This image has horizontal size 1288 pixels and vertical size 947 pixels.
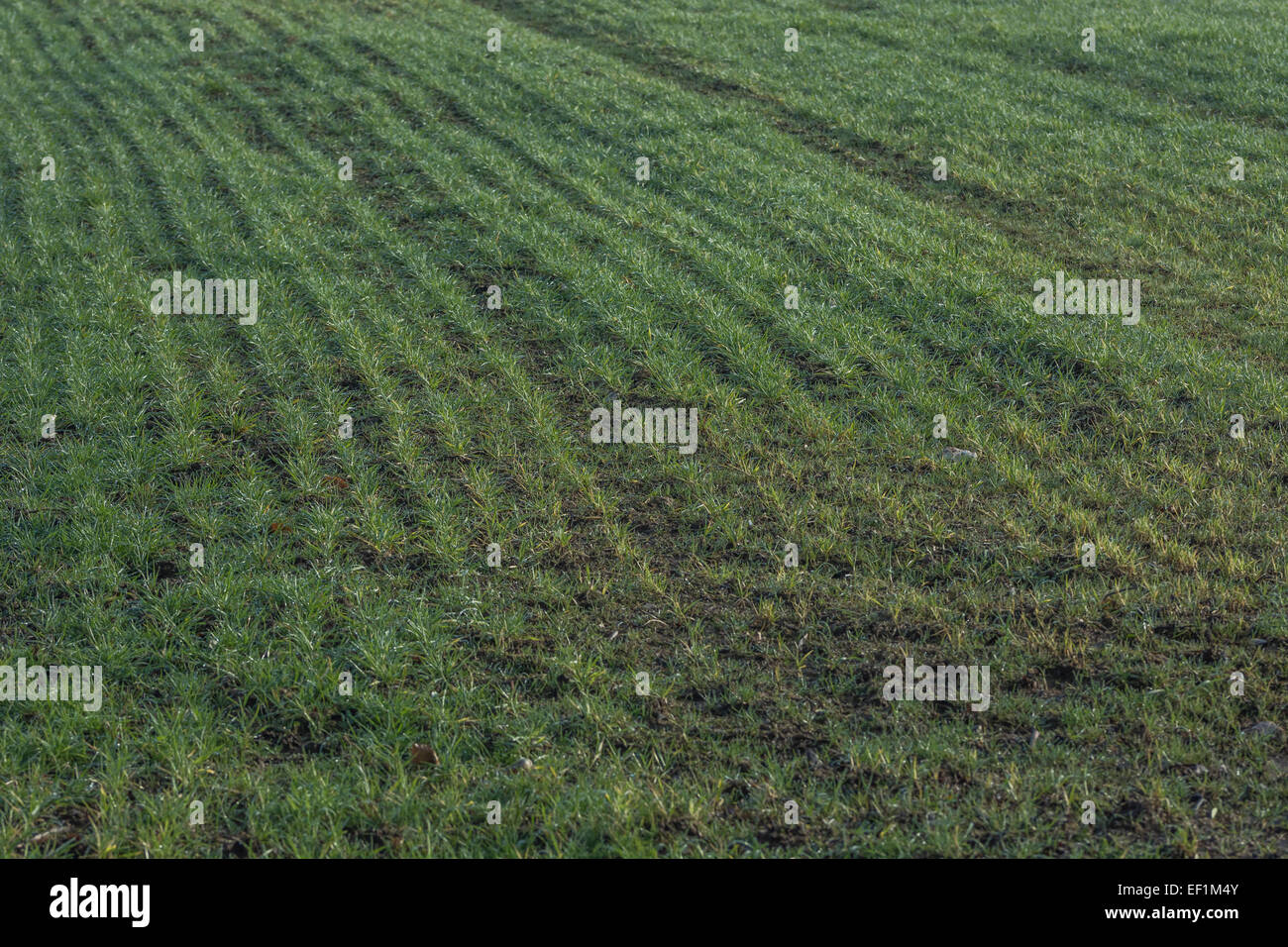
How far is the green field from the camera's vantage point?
427 cm

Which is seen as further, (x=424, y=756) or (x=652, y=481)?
(x=652, y=481)

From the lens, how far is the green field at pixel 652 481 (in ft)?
14.0

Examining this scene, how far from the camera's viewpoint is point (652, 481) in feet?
21.5

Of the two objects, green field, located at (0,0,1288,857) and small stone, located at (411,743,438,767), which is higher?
green field, located at (0,0,1288,857)

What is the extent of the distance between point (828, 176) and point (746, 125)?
2015 millimetres

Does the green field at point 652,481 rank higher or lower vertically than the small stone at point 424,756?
higher

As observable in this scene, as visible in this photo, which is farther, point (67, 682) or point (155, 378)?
point (155, 378)

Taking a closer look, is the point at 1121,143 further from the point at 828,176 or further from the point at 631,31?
the point at 631,31

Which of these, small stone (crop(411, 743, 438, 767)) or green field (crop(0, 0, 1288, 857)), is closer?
green field (crop(0, 0, 1288, 857))

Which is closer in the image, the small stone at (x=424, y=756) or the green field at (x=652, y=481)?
Answer: the green field at (x=652, y=481)

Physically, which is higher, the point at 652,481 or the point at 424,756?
the point at 652,481

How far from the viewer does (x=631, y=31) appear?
1727 centimetres
